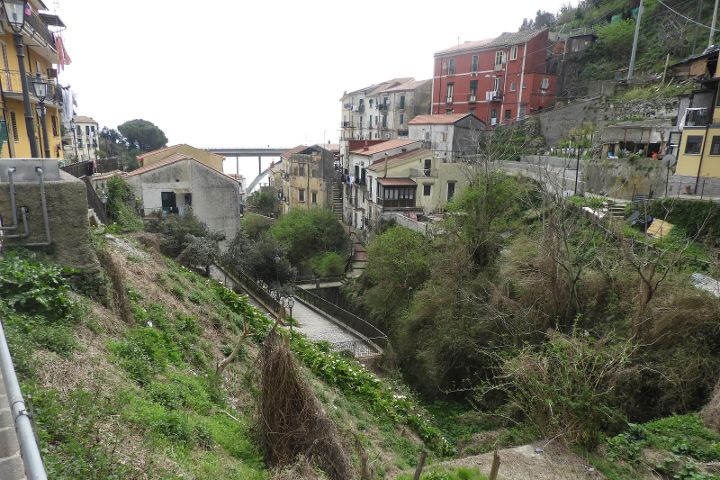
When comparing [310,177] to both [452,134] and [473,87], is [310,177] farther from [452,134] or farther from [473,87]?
[473,87]

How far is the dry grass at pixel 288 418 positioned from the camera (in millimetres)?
5500

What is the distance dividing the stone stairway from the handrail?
307mm

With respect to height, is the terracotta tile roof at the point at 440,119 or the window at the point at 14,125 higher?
the terracotta tile roof at the point at 440,119

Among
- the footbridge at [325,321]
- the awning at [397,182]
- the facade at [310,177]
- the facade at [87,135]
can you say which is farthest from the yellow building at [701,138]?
the facade at [87,135]

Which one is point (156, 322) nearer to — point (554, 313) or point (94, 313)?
point (94, 313)

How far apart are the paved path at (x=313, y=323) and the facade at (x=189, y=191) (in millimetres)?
4980

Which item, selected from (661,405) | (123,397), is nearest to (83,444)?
(123,397)

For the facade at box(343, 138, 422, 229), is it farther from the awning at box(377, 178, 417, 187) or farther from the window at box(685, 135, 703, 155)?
the window at box(685, 135, 703, 155)

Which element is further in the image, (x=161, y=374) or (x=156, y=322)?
(x=156, y=322)

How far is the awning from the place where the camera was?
30.3 metres

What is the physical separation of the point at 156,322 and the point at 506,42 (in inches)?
1560

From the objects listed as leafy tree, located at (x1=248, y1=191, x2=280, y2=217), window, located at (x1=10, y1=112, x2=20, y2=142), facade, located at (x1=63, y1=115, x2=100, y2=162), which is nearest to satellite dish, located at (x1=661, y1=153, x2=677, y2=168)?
window, located at (x1=10, y1=112, x2=20, y2=142)

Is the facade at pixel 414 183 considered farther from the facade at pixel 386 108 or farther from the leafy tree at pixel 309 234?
the facade at pixel 386 108

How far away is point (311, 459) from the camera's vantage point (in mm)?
5484
